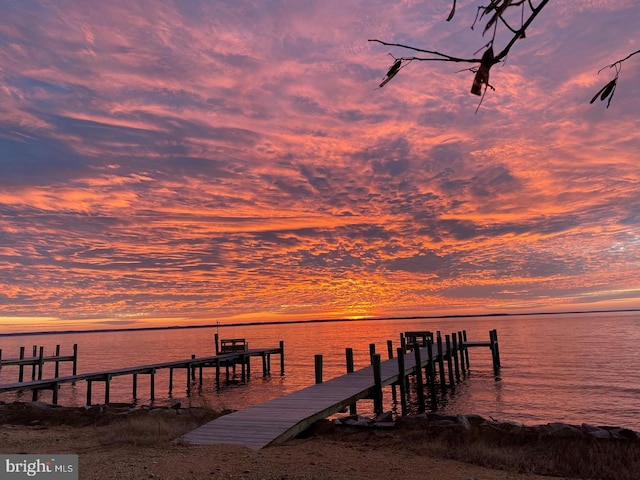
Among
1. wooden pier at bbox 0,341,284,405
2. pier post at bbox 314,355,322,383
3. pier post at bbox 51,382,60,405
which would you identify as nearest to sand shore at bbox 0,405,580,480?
pier post at bbox 314,355,322,383

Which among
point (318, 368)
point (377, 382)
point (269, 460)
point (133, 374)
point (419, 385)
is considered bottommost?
point (419, 385)

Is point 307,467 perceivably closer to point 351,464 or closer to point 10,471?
point 351,464

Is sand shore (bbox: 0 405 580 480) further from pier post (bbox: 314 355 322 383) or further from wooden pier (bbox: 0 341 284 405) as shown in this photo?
wooden pier (bbox: 0 341 284 405)

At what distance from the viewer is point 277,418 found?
38.0 feet

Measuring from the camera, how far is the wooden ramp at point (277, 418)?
32.9ft

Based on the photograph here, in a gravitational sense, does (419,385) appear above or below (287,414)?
below

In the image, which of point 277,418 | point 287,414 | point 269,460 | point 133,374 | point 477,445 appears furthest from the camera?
point 133,374

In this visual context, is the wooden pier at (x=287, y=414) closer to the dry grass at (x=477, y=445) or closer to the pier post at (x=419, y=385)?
the dry grass at (x=477, y=445)

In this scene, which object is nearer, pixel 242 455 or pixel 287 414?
pixel 242 455

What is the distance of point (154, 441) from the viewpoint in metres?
9.68

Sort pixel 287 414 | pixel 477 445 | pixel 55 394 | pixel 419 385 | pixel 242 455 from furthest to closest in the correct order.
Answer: pixel 419 385, pixel 55 394, pixel 287 414, pixel 477 445, pixel 242 455

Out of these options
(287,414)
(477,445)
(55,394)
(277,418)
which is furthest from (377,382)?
(55,394)

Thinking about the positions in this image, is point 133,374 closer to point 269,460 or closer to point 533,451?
point 269,460

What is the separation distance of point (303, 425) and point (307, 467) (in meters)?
3.28
